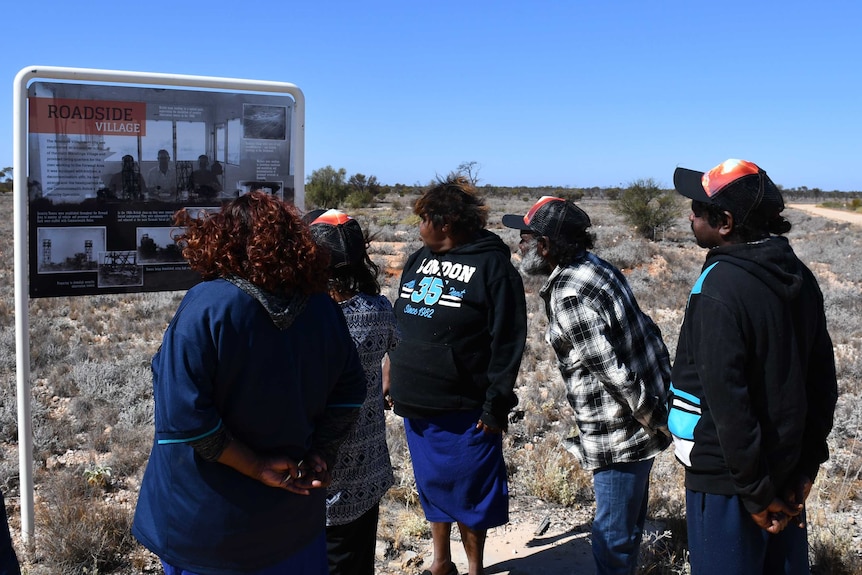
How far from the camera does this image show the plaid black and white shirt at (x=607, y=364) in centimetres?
295

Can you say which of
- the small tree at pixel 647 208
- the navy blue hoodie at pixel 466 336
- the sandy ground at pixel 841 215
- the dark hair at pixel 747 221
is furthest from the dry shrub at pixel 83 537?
the sandy ground at pixel 841 215

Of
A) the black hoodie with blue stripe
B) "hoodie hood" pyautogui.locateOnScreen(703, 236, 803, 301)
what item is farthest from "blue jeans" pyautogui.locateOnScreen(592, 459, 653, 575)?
"hoodie hood" pyautogui.locateOnScreen(703, 236, 803, 301)

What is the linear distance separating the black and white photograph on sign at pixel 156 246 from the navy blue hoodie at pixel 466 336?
1.28 metres

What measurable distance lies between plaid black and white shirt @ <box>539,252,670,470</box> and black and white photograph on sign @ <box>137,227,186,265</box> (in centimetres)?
196

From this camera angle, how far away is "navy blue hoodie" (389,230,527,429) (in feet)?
10.9

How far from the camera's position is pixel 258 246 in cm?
196

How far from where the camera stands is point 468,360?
134 inches

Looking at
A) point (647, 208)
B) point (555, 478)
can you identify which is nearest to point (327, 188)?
point (647, 208)

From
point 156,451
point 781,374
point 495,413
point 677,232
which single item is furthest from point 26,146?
point 677,232

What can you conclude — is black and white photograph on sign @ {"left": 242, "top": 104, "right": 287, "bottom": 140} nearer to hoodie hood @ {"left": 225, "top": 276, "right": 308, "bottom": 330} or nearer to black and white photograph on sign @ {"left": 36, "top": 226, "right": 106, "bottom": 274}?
black and white photograph on sign @ {"left": 36, "top": 226, "right": 106, "bottom": 274}

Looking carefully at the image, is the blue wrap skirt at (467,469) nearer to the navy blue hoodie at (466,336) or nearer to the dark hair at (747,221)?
the navy blue hoodie at (466,336)

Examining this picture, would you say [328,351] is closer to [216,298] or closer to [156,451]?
[216,298]

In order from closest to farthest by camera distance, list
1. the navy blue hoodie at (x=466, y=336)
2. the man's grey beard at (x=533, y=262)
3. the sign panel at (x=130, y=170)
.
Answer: the man's grey beard at (x=533, y=262), the navy blue hoodie at (x=466, y=336), the sign panel at (x=130, y=170)

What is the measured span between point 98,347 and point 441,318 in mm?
7062
